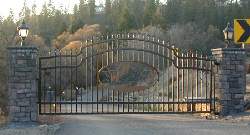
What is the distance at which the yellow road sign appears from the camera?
38.9 feet

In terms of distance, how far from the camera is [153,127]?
1299 cm

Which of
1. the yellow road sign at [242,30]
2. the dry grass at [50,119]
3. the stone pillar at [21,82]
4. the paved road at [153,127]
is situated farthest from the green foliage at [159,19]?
the yellow road sign at [242,30]

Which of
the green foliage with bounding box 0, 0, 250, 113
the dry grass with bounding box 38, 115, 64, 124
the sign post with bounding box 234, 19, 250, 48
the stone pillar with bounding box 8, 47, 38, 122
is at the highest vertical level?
the green foliage with bounding box 0, 0, 250, 113

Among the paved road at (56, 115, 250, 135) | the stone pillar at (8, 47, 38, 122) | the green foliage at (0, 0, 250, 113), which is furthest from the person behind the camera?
the green foliage at (0, 0, 250, 113)

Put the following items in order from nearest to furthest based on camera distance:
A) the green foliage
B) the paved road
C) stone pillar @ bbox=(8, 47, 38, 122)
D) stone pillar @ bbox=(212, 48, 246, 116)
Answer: the paved road, stone pillar @ bbox=(8, 47, 38, 122), stone pillar @ bbox=(212, 48, 246, 116), the green foliage

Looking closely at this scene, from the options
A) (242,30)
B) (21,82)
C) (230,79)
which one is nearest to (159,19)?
(230,79)

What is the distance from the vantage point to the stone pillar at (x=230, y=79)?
1527cm

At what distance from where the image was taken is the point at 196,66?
1555 centimetres

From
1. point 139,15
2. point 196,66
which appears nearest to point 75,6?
point 139,15

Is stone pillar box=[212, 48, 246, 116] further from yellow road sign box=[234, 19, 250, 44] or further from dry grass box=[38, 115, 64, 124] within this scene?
dry grass box=[38, 115, 64, 124]

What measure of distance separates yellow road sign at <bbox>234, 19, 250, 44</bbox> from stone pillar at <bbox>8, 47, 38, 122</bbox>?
5449mm

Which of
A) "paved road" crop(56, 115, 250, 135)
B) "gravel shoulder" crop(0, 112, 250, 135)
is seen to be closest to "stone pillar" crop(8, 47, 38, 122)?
"gravel shoulder" crop(0, 112, 250, 135)

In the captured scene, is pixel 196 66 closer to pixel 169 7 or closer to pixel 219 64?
pixel 219 64

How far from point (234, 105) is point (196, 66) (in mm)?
1613
